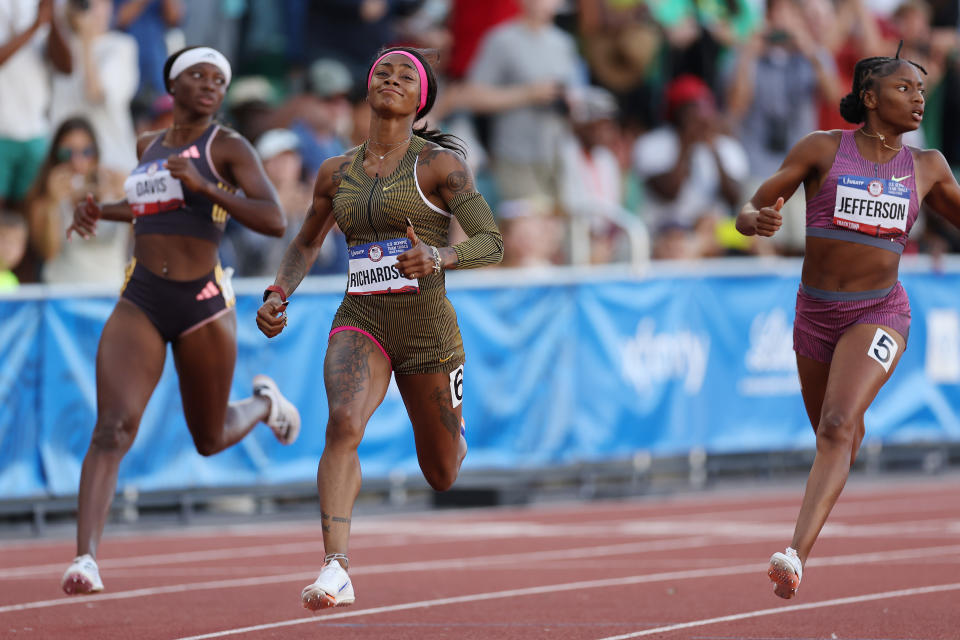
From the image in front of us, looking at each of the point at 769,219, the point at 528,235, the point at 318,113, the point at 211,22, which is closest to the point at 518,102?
the point at 528,235

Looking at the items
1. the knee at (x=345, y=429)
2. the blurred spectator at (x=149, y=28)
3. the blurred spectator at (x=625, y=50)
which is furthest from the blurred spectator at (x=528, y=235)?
the knee at (x=345, y=429)

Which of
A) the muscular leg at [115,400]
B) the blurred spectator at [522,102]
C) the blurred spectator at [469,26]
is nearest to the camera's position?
the muscular leg at [115,400]

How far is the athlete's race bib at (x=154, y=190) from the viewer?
27.6 ft

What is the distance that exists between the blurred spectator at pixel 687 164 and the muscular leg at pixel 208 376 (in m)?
8.08

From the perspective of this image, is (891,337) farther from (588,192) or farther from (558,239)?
(588,192)

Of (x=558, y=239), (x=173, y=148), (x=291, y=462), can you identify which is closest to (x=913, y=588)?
(x=173, y=148)

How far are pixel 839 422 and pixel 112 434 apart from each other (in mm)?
3351

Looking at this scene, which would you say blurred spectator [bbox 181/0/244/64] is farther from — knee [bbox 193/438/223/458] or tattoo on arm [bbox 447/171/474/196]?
tattoo on arm [bbox 447/171/474/196]

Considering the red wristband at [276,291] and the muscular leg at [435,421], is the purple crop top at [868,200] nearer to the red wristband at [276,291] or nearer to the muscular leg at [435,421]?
the muscular leg at [435,421]

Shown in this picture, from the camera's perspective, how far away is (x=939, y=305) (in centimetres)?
1603

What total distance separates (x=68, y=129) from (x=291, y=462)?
9.62 feet

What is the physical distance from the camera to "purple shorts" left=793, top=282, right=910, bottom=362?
7.71 meters

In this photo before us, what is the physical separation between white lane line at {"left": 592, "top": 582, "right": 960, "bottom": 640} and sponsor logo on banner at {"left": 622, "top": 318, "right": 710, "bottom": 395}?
17.7ft

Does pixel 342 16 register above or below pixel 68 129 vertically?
above
